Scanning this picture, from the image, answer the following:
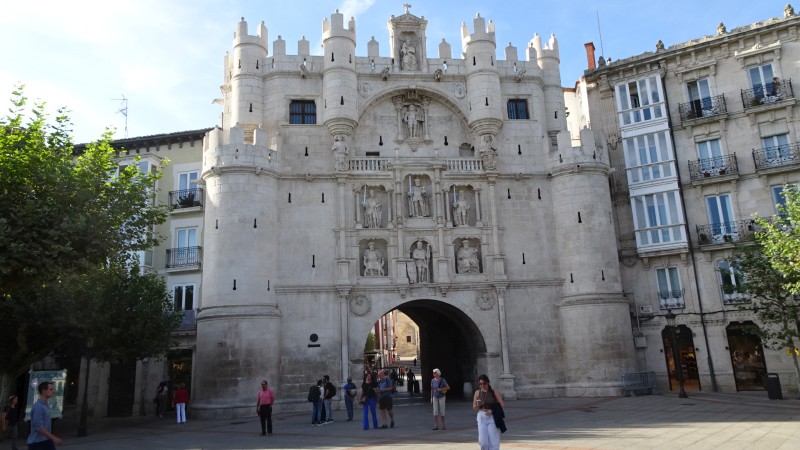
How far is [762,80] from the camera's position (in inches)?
1217

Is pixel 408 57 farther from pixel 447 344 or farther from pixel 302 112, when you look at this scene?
pixel 447 344

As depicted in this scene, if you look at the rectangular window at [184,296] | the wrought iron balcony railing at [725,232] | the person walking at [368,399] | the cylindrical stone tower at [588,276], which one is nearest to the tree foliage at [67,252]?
the rectangular window at [184,296]

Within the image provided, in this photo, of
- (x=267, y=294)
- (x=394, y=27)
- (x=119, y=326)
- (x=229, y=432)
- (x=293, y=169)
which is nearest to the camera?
(x=229, y=432)

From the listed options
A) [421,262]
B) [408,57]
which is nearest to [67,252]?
[421,262]

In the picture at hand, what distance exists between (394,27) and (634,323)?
68.0 ft

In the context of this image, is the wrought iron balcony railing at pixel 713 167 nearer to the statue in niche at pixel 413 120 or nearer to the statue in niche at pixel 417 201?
the statue in niche at pixel 417 201

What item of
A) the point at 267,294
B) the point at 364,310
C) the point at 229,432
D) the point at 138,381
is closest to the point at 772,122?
the point at 364,310

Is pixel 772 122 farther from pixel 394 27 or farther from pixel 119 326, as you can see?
pixel 119 326

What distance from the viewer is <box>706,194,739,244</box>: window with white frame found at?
30.2m

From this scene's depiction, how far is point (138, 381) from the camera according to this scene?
104ft

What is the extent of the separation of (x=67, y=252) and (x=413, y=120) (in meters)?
19.9

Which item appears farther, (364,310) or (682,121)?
(682,121)

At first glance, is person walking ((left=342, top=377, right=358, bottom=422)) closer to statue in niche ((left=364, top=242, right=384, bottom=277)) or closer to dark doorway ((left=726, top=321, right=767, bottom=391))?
statue in niche ((left=364, top=242, right=384, bottom=277))

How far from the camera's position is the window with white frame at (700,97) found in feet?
104
